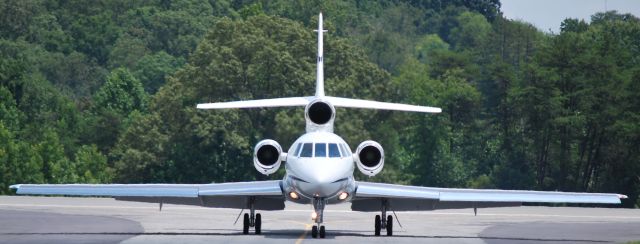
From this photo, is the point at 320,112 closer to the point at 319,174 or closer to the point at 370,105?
the point at 370,105

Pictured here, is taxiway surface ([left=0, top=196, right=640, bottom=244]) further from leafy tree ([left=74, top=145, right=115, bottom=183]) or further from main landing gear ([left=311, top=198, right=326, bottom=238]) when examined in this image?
leafy tree ([left=74, top=145, right=115, bottom=183])

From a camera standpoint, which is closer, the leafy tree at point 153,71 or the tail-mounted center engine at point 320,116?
the tail-mounted center engine at point 320,116

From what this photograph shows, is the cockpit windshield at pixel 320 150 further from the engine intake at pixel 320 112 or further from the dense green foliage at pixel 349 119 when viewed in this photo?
the dense green foliage at pixel 349 119

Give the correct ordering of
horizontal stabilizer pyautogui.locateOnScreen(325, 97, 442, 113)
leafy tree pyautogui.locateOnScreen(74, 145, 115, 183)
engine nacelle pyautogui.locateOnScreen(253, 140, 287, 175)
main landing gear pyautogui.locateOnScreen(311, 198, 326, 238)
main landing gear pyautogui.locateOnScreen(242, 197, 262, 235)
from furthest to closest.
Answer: leafy tree pyautogui.locateOnScreen(74, 145, 115, 183) → main landing gear pyautogui.locateOnScreen(242, 197, 262, 235) → horizontal stabilizer pyautogui.locateOnScreen(325, 97, 442, 113) → engine nacelle pyautogui.locateOnScreen(253, 140, 287, 175) → main landing gear pyautogui.locateOnScreen(311, 198, 326, 238)

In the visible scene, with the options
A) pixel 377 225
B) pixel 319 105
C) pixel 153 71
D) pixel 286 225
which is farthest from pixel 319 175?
pixel 153 71

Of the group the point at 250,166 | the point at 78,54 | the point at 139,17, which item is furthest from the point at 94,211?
the point at 139,17

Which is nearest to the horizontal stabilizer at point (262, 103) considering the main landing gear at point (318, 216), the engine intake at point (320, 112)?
the engine intake at point (320, 112)

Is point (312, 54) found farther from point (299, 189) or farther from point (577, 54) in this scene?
point (299, 189)

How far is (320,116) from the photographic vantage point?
38.8m

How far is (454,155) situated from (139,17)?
6393 centimetres

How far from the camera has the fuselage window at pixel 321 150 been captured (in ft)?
119

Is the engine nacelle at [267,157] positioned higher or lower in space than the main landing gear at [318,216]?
higher

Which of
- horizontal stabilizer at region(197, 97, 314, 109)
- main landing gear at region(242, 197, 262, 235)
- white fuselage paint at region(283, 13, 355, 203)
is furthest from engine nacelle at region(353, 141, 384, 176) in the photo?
main landing gear at region(242, 197, 262, 235)

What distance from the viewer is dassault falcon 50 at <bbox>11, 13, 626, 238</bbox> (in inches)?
1426
